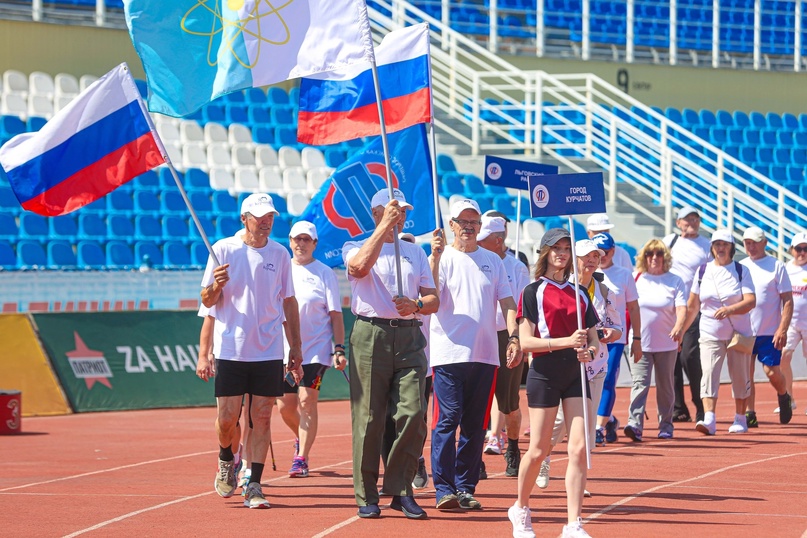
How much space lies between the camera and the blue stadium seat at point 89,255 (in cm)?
2006

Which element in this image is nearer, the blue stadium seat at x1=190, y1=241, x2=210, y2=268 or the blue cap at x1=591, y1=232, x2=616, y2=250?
the blue cap at x1=591, y1=232, x2=616, y2=250

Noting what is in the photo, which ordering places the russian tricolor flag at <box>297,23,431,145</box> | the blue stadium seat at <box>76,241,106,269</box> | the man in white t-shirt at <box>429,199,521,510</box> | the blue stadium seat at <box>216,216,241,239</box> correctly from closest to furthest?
the man in white t-shirt at <box>429,199,521,510</box>
the russian tricolor flag at <box>297,23,431,145</box>
the blue stadium seat at <box>76,241,106,269</box>
the blue stadium seat at <box>216,216,241,239</box>

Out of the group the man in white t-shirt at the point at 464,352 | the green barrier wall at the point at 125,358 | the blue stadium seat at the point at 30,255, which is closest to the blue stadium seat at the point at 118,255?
the blue stadium seat at the point at 30,255

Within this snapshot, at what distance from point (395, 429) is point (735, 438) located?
580 cm

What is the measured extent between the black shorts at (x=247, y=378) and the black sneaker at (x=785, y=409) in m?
7.67

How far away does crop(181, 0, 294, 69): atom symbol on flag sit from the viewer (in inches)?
388

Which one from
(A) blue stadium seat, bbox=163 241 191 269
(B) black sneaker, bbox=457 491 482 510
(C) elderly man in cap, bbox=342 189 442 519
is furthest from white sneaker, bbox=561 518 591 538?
(A) blue stadium seat, bbox=163 241 191 269

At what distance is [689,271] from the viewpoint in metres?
15.7

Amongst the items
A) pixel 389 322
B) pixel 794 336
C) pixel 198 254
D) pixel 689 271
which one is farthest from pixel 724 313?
pixel 198 254

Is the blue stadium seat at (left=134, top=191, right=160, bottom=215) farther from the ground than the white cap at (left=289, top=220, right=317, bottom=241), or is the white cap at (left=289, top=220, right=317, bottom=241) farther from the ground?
the blue stadium seat at (left=134, top=191, right=160, bottom=215)

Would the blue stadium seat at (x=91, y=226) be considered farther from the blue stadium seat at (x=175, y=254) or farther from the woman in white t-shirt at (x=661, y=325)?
the woman in white t-shirt at (x=661, y=325)

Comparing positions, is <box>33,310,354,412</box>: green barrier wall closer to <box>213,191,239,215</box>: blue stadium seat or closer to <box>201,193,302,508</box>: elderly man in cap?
<box>213,191,239,215</box>: blue stadium seat

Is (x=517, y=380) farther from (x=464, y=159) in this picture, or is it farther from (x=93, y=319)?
A: (x=464, y=159)

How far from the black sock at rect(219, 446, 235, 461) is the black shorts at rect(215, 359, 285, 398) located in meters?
0.38
